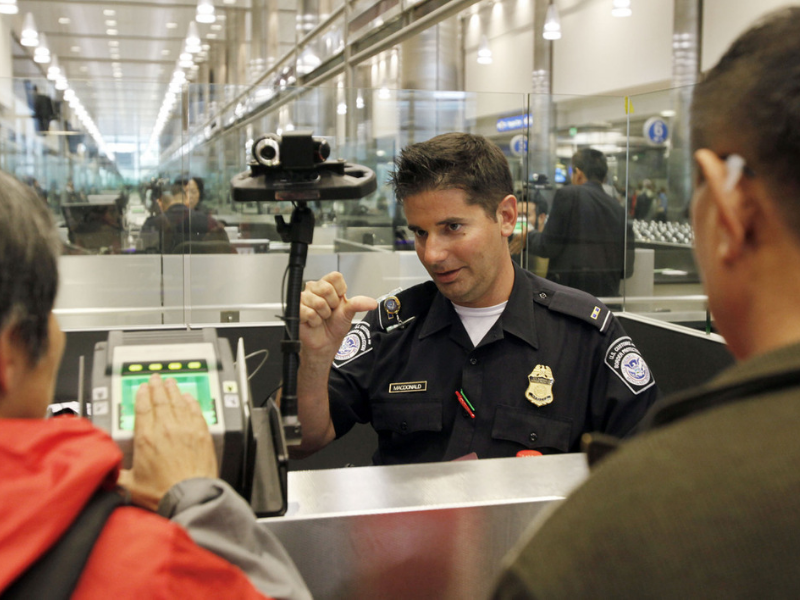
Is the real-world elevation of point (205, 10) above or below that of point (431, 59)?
above

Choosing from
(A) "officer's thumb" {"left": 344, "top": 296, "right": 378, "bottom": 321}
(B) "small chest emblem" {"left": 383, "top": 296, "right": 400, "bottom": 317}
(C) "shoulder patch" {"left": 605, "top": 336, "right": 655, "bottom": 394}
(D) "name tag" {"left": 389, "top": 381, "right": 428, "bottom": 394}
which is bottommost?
(D) "name tag" {"left": 389, "top": 381, "right": 428, "bottom": 394}

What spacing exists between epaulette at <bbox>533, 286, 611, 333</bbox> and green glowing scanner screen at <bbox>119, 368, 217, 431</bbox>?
3.43 ft

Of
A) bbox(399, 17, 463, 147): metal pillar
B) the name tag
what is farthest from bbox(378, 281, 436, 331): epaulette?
bbox(399, 17, 463, 147): metal pillar

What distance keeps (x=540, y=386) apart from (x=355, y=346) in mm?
450

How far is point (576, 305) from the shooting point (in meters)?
1.79

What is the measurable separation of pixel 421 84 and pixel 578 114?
369 centimetres

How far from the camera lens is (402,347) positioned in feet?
6.05

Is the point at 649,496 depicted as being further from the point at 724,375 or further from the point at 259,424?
the point at 259,424

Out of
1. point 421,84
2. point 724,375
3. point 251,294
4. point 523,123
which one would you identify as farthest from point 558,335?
point 421,84

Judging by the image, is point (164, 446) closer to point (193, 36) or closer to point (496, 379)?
point (496, 379)

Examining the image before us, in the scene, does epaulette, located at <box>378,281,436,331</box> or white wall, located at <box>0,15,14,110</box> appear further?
white wall, located at <box>0,15,14,110</box>

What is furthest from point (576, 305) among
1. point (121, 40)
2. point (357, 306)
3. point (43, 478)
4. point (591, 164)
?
point (121, 40)

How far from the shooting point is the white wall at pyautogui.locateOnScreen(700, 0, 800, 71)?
5934mm

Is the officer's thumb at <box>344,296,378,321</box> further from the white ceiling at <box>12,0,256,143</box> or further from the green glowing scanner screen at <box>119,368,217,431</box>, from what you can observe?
the white ceiling at <box>12,0,256,143</box>
